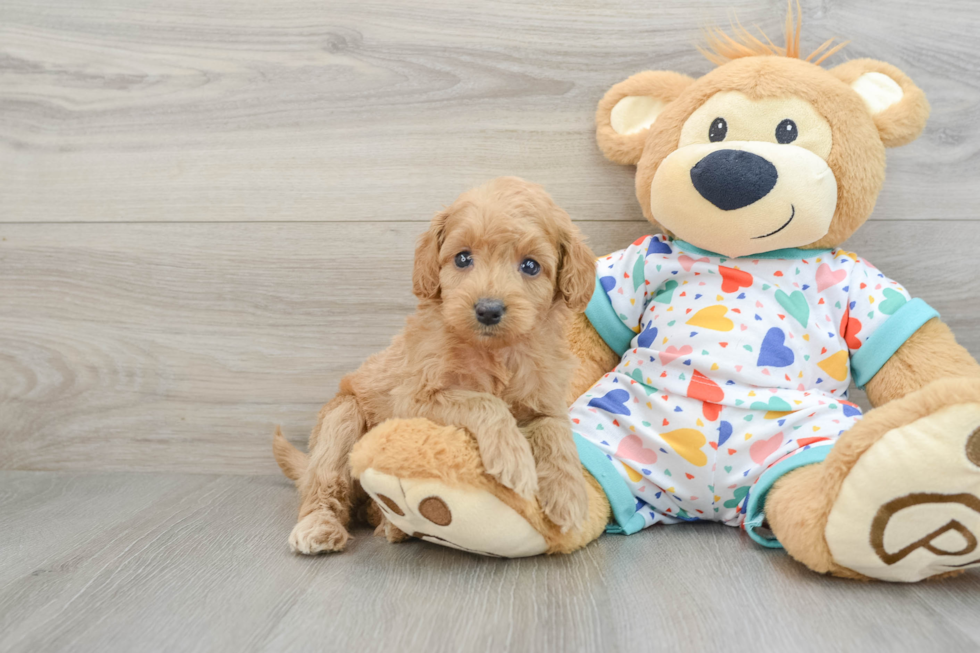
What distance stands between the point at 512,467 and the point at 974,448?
1.78 feet

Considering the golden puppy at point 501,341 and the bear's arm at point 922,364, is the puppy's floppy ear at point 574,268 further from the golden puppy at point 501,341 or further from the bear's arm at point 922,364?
the bear's arm at point 922,364

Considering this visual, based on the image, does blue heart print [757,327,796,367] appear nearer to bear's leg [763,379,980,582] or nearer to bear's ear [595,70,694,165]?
bear's leg [763,379,980,582]

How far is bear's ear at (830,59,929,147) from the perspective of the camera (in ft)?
3.84

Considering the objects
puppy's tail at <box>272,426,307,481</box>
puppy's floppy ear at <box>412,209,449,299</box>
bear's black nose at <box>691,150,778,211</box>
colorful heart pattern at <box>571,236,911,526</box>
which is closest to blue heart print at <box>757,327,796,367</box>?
colorful heart pattern at <box>571,236,911,526</box>

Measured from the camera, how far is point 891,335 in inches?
44.8

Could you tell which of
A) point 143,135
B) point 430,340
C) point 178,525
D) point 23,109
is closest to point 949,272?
point 430,340

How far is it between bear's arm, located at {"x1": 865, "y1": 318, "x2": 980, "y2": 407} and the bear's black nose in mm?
352

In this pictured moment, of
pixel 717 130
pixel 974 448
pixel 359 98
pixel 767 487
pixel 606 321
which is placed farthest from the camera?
pixel 359 98

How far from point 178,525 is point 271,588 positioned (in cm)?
38

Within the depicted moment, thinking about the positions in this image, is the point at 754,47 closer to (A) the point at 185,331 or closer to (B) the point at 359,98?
(B) the point at 359,98

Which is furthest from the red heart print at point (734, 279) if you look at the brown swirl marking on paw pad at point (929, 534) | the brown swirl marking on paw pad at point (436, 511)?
the brown swirl marking on paw pad at point (436, 511)

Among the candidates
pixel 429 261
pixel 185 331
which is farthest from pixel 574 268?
pixel 185 331

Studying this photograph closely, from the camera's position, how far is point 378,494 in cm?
96

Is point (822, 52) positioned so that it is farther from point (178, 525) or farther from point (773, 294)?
point (178, 525)
